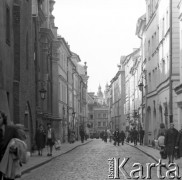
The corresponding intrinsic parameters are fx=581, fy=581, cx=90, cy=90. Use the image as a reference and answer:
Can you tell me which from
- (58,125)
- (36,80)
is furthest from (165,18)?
(58,125)

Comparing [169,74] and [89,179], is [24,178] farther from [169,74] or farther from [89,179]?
[169,74]

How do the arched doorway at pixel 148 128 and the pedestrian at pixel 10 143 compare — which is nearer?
the pedestrian at pixel 10 143

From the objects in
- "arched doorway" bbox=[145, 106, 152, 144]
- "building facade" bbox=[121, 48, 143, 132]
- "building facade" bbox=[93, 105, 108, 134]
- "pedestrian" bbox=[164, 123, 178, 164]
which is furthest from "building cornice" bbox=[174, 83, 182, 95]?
"building facade" bbox=[93, 105, 108, 134]

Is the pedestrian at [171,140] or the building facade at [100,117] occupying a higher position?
the building facade at [100,117]

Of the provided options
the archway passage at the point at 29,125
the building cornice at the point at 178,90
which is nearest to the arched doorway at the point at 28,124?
the archway passage at the point at 29,125

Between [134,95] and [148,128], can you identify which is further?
[134,95]

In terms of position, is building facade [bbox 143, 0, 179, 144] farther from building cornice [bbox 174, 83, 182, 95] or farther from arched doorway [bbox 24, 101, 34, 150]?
arched doorway [bbox 24, 101, 34, 150]

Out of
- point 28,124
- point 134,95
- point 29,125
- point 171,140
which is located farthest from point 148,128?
point 171,140

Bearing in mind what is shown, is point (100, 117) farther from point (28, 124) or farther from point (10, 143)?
point (10, 143)

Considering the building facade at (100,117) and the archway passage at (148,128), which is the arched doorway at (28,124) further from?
the building facade at (100,117)

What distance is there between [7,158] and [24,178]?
721 cm

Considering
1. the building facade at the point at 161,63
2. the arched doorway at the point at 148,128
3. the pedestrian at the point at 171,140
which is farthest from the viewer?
the arched doorway at the point at 148,128

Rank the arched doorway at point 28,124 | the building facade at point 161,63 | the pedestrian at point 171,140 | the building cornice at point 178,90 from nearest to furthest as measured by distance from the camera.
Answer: the pedestrian at point 171,140 → the building cornice at point 178,90 → the arched doorway at point 28,124 → the building facade at point 161,63

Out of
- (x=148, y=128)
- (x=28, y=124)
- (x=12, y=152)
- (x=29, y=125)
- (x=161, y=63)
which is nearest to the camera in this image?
(x=12, y=152)
